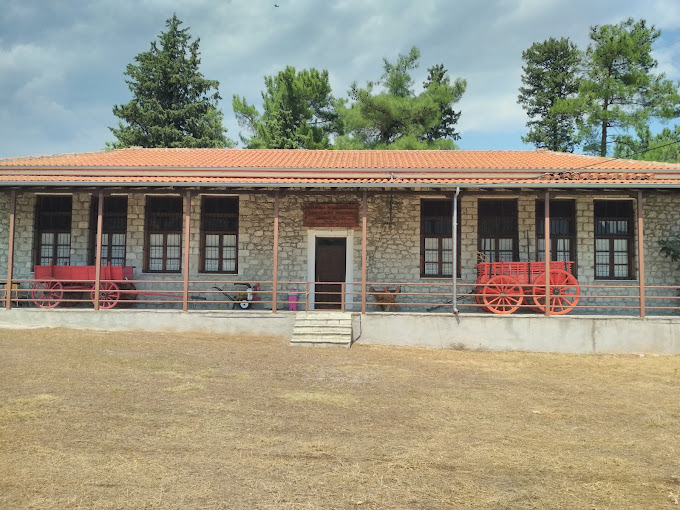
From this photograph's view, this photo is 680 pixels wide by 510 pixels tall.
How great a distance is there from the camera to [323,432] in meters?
5.58

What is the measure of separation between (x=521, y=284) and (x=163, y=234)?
351 inches

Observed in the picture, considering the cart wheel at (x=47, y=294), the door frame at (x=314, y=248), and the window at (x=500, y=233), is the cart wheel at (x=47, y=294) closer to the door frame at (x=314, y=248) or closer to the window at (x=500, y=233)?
→ the door frame at (x=314, y=248)

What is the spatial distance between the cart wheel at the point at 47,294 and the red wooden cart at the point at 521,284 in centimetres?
985

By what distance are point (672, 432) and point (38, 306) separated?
1289 cm

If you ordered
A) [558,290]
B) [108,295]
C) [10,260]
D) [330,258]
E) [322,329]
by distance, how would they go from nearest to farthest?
[322,329] < [10,260] < [558,290] < [108,295] < [330,258]

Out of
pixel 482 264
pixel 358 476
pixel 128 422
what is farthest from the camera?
pixel 482 264

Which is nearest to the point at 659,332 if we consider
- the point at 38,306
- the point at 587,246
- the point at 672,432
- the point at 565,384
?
the point at 587,246

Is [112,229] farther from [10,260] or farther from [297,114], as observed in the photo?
[297,114]

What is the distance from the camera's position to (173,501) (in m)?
3.89

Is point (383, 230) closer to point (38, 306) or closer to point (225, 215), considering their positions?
point (225, 215)

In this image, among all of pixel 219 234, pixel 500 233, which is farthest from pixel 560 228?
pixel 219 234

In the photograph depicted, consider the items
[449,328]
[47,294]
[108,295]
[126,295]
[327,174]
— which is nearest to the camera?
[449,328]

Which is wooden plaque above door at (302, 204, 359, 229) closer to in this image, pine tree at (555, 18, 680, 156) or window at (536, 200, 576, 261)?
window at (536, 200, 576, 261)

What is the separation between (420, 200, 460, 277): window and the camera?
13.8m
